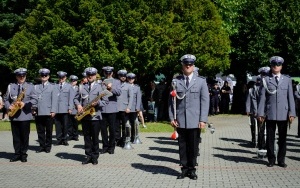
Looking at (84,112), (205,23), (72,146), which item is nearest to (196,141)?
(84,112)

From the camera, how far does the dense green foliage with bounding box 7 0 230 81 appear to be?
72.1 feet

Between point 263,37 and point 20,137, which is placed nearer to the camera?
point 20,137

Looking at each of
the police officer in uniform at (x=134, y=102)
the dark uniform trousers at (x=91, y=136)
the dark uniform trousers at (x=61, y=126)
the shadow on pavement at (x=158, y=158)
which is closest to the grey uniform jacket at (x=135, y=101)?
the police officer in uniform at (x=134, y=102)

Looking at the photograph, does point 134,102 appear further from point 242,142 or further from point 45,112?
point 242,142

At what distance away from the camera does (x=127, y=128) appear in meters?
14.9

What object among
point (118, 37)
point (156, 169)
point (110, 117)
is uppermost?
point (118, 37)

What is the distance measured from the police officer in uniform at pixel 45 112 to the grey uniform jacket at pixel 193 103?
215 inches

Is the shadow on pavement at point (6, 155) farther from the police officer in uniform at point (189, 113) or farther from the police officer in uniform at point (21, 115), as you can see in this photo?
the police officer in uniform at point (189, 113)

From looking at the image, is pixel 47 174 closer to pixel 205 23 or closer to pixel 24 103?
pixel 24 103

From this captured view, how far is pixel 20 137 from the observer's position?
12.6 metres

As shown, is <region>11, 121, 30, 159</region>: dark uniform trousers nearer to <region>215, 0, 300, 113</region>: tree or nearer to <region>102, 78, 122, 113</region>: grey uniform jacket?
<region>102, 78, 122, 113</region>: grey uniform jacket

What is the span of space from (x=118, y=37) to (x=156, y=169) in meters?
12.2

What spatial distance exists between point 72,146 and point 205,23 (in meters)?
11.5

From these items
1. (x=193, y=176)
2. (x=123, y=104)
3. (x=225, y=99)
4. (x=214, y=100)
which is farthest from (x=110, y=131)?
(x=225, y=99)
